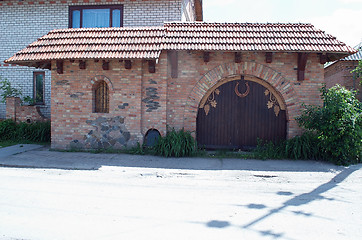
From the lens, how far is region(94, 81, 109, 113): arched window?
904 cm

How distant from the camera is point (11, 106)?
1151 cm

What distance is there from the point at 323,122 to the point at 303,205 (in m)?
3.65

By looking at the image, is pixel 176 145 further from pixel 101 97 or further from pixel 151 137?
pixel 101 97

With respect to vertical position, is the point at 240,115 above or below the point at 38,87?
below

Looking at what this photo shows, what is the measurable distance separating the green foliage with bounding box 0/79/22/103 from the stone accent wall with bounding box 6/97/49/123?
0.68 metres

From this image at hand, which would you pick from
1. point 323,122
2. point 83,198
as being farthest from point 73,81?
point 323,122

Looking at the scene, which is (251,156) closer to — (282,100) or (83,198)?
Answer: (282,100)

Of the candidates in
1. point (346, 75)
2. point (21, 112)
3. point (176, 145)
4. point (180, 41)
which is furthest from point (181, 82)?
point (346, 75)

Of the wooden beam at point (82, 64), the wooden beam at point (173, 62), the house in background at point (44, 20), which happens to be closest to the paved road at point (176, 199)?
the wooden beam at point (173, 62)

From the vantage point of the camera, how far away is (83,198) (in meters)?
4.68

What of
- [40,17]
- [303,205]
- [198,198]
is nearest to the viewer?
[303,205]

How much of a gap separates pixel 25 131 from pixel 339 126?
420 inches

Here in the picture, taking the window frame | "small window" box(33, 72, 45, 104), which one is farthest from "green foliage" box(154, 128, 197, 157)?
"small window" box(33, 72, 45, 104)

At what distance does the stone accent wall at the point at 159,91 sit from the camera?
848cm
